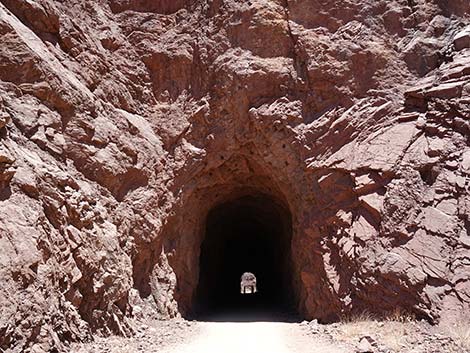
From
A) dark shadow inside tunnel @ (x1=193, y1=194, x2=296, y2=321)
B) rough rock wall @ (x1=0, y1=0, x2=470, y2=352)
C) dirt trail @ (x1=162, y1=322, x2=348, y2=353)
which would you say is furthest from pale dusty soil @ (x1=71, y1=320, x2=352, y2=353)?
dark shadow inside tunnel @ (x1=193, y1=194, x2=296, y2=321)

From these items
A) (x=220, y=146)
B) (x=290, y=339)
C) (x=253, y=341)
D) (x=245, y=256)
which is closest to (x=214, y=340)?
(x=253, y=341)

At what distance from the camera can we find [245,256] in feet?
89.7

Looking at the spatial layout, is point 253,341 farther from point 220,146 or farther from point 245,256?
point 245,256

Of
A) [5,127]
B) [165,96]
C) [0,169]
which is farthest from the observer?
[165,96]

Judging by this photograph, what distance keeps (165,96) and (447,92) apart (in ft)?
26.0

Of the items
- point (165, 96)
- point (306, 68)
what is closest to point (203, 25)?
point (165, 96)

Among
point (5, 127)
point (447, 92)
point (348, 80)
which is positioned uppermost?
point (348, 80)

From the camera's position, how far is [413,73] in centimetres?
1162

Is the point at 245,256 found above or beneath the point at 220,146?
beneath

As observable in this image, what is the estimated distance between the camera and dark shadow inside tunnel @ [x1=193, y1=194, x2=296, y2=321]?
15727 millimetres

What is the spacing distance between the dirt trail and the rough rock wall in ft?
4.46

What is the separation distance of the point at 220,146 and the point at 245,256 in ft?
52.5

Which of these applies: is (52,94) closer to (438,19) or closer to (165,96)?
(165,96)

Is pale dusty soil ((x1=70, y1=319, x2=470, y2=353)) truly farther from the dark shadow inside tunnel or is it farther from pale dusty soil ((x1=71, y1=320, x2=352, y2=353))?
the dark shadow inside tunnel
